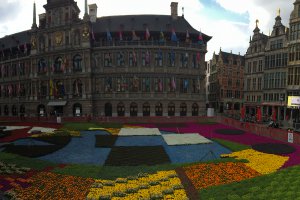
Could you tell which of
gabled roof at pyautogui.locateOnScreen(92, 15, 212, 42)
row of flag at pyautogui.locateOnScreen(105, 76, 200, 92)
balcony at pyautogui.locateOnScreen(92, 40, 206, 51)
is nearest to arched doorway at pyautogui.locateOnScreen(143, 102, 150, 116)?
row of flag at pyautogui.locateOnScreen(105, 76, 200, 92)

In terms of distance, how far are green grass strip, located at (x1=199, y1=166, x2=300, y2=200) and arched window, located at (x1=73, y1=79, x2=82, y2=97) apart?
4916 cm

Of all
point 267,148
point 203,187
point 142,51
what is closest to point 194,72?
point 142,51

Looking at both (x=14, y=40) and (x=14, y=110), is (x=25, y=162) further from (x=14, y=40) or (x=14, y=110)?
(x=14, y=40)

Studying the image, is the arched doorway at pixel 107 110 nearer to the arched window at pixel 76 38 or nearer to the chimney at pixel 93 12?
the arched window at pixel 76 38

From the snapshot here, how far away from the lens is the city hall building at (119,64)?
56.7 m

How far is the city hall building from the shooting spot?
56.7m

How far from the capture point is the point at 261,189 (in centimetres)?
1399

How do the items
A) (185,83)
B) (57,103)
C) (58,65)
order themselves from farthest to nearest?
(58,65)
(57,103)
(185,83)

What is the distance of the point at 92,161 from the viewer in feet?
69.7

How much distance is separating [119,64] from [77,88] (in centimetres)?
1213

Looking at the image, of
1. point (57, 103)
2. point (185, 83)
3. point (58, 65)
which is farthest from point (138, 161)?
point (58, 65)

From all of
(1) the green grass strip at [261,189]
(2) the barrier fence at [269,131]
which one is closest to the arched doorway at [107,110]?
(2) the barrier fence at [269,131]

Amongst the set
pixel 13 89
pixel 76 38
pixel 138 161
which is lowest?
pixel 138 161

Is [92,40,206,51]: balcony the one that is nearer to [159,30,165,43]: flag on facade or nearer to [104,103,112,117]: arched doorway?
[159,30,165,43]: flag on facade
